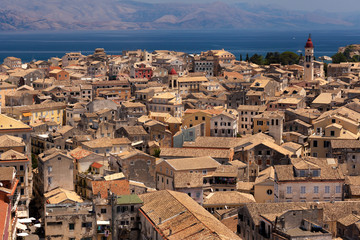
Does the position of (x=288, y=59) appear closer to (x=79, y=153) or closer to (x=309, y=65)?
(x=309, y=65)

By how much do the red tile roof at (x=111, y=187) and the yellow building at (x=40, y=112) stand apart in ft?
98.9

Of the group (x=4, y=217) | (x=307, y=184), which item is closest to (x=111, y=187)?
(x=4, y=217)

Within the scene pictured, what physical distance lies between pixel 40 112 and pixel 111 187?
34434 mm

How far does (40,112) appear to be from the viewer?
84.2 meters

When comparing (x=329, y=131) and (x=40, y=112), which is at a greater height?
(x=329, y=131)

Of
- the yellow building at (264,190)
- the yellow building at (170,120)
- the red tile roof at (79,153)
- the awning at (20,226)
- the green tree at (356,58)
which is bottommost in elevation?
the awning at (20,226)

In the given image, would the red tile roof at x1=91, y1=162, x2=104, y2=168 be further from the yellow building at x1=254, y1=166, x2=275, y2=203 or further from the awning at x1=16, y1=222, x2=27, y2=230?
the yellow building at x1=254, y1=166, x2=275, y2=203

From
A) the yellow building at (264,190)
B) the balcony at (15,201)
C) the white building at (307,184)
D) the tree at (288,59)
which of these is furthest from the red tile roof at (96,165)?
the tree at (288,59)

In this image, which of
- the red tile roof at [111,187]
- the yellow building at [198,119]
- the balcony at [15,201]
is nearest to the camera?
the balcony at [15,201]

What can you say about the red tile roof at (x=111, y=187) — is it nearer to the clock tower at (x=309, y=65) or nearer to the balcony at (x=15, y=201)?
the balcony at (x=15, y=201)

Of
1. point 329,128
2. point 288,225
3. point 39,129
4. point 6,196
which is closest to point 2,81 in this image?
point 39,129

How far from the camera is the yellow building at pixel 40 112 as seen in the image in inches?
3204

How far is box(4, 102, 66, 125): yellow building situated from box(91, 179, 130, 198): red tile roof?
30.1 meters

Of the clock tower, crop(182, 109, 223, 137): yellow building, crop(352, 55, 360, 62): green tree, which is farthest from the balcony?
crop(352, 55, 360, 62): green tree
